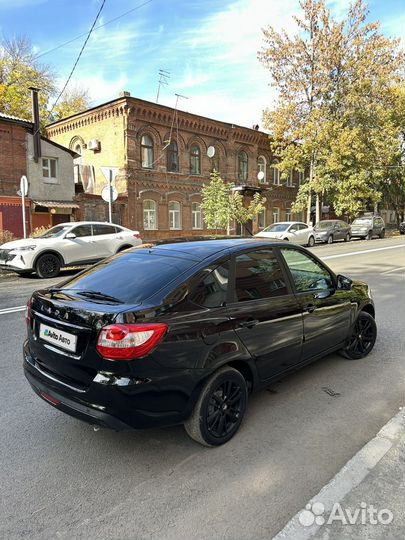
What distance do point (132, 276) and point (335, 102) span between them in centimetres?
2973

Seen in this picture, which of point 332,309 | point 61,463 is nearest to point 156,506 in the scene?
point 61,463

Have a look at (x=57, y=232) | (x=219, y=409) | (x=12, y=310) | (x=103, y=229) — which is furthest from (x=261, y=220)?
(x=219, y=409)

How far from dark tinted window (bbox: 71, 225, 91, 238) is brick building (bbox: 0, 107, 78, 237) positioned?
8.06 metres

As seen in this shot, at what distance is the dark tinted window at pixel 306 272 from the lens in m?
3.94

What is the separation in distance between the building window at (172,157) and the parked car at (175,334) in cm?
2246

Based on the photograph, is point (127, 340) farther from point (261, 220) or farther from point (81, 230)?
point (261, 220)

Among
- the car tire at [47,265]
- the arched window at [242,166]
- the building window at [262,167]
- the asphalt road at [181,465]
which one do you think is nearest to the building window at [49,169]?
the car tire at [47,265]

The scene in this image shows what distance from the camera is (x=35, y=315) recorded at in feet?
10.6

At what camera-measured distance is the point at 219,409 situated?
10.1 feet

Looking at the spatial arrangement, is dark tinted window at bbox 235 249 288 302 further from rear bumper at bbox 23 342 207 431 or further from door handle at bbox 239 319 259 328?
rear bumper at bbox 23 342 207 431

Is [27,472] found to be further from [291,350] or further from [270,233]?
[270,233]

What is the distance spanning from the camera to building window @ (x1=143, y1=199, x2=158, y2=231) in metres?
24.1

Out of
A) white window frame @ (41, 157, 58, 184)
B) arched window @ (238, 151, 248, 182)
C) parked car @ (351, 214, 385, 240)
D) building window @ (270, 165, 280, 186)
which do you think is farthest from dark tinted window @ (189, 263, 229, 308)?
building window @ (270, 165, 280, 186)

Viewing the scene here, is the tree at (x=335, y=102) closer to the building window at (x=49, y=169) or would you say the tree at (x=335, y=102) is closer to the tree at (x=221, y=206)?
the tree at (x=221, y=206)
